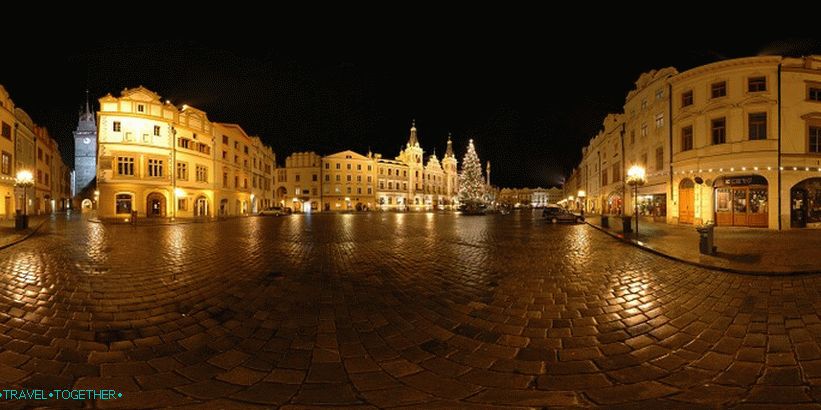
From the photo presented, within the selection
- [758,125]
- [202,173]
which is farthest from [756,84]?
[202,173]

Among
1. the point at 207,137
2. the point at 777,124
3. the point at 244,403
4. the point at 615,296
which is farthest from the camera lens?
the point at 207,137

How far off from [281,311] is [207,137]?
4280cm

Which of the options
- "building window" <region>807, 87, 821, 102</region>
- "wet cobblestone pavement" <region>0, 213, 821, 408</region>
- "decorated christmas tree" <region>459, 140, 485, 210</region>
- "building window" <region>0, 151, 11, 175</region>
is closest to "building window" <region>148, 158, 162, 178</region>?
"building window" <region>0, 151, 11, 175</region>

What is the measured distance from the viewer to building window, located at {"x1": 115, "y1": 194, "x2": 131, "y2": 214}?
1350 inches

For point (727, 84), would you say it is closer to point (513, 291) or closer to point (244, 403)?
point (513, 291)

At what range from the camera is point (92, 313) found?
543cm

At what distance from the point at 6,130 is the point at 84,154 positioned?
6125 cm

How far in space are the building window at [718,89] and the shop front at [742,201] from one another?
5.09 metres

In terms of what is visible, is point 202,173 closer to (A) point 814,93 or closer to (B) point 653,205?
→ (B) point 653,205

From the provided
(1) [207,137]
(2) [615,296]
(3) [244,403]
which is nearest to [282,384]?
(3) [244,403]

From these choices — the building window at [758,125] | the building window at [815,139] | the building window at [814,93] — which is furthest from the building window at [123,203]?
the building window at [814,93]

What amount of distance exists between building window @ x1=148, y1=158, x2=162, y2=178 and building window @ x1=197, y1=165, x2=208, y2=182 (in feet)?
13.5

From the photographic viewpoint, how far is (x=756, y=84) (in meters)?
20.4

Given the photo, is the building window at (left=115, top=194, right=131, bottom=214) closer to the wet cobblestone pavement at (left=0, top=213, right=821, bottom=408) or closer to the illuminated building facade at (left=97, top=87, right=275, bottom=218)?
the illuminated building facade at (left=97, top=87, right=275, bottom=218)
